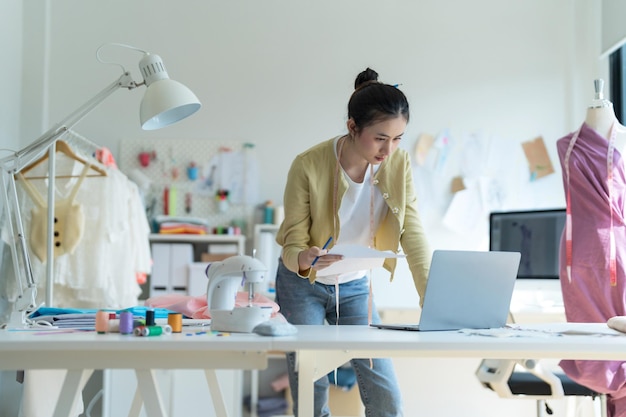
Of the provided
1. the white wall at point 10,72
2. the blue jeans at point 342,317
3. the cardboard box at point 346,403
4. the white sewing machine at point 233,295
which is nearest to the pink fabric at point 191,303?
the blue jeans at point 342,317

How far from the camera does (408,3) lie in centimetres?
468

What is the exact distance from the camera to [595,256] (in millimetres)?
2625

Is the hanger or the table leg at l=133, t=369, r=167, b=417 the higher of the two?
the hanger

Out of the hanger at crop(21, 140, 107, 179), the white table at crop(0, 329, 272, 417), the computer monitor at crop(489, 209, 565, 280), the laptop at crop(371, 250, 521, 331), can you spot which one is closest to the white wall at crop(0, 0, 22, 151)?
the hanger at crop(21, 140, 107, 179)

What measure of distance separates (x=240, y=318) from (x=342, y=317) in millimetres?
Result: 591

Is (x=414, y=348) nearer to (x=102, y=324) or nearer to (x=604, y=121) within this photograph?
(x=102, y=324)

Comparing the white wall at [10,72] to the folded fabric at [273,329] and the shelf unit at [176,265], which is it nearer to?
the shelf unit at [176,265]

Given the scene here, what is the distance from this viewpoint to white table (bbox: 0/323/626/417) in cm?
148

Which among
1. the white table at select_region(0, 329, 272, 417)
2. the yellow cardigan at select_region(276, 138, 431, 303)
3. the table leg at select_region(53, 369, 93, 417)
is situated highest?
the yellow cardigan at select_region(276, 138, 431, 303)

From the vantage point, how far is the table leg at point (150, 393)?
1503 mm

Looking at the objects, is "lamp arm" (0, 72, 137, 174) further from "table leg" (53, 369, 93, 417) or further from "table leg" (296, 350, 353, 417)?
"table leg" (296, 350, 353, 417)

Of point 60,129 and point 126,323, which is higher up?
point 60,129

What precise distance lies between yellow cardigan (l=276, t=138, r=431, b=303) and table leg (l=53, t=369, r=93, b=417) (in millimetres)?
737

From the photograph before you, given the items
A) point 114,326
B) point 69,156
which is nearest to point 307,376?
point 114,326
